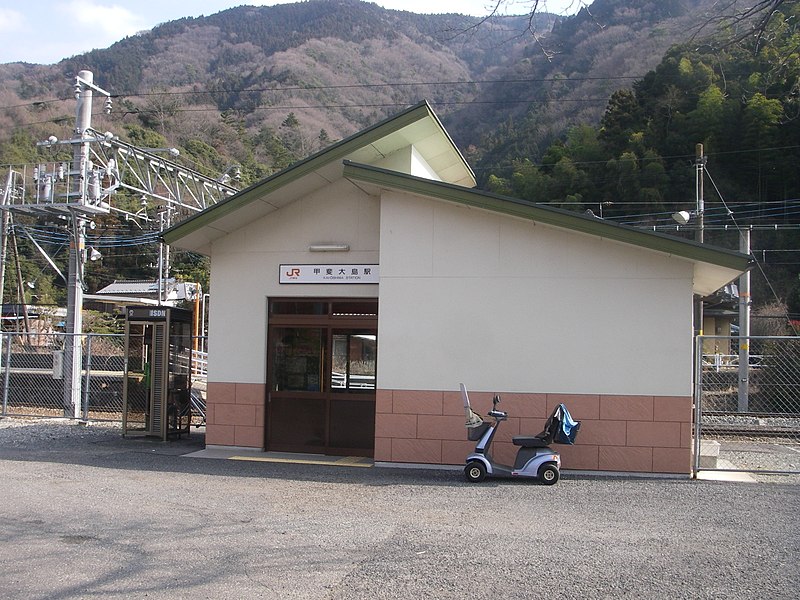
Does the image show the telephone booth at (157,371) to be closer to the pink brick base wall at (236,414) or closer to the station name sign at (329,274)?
the pink brick base wall at (236,414)

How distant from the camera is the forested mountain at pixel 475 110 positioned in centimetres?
4266

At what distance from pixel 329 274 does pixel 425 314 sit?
189 centimetres

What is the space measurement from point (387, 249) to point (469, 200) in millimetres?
1408

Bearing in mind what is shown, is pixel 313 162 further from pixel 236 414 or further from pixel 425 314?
pixel 236 414

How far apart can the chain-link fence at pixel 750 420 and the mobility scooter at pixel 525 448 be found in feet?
6.96

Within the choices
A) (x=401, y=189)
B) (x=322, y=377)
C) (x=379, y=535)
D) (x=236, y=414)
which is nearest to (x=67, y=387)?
(x=236, y=414)

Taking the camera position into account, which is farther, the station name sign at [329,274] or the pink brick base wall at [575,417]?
the station name sign at [329,274]

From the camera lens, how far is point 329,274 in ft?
39.0

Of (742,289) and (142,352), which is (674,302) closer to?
(142,352)

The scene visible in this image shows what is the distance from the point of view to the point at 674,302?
10195mm

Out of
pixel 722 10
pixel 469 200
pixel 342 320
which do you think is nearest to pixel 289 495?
pixel 342 320

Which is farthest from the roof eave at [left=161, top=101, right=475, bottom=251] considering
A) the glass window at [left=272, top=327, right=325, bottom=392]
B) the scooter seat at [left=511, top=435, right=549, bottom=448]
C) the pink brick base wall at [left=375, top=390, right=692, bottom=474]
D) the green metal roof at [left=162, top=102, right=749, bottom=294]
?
the scooter seat at [left=511, top=435, right=549, bottom=448]

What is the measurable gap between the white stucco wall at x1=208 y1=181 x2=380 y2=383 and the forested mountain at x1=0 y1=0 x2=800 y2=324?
1978cm

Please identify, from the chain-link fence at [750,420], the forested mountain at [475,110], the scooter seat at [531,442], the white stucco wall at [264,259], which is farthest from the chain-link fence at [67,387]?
the forested mountain at [475,110]
